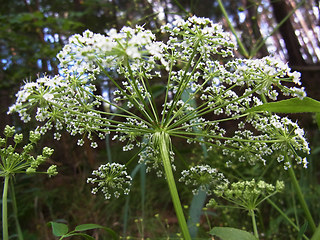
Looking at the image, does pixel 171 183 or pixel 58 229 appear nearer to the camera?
pixel 171 183

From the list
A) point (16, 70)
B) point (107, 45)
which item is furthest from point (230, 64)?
point (16, 70)

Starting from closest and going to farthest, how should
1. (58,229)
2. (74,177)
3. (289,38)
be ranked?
(58,229), (74,177), (289,38)

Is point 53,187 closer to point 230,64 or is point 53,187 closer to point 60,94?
point 60,94

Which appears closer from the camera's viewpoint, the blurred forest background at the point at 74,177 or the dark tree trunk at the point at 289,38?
the blurred forest background at the point at 74,177

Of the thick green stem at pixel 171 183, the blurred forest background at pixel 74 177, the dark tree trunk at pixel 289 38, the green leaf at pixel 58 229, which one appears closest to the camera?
the thick green stem at pixel 171 183

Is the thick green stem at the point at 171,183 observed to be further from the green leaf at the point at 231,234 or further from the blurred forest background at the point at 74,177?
the blurred forest background at the point at 74,177

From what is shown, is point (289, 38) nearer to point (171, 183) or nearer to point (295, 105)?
point (295, 105)

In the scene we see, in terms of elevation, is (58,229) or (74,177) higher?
(74,177)

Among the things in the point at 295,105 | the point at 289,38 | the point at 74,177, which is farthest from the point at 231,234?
the point at 289,38

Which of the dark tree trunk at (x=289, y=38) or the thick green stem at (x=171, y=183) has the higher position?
the dark tree trunk at (x=289, y=38)

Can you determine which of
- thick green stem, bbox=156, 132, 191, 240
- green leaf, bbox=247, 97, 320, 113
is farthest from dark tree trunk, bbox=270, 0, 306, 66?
thick green stem, bbox=156, 132, 191, 240

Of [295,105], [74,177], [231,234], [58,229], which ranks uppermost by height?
[74,177]

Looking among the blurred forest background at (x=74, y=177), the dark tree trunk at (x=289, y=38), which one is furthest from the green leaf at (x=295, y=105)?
the dark tree trunk at (x=289, y=38)
